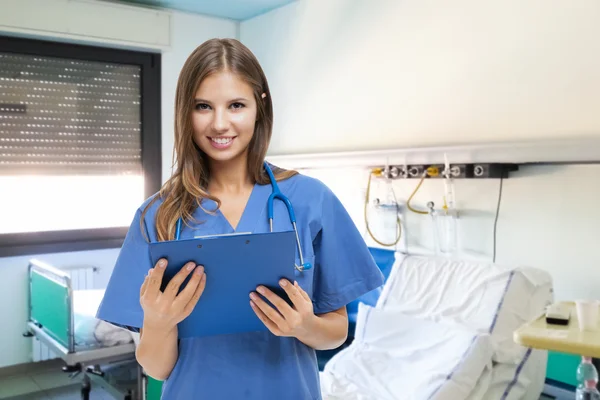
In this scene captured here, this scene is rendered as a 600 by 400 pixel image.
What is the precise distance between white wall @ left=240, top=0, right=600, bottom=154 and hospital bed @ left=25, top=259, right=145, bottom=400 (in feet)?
5.18

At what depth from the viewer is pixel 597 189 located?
228 cm

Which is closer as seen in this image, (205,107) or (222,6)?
(205,107)

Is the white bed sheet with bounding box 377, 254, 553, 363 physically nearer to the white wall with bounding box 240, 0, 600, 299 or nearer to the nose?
the white wall with bounding box 240, 0, 600, 299

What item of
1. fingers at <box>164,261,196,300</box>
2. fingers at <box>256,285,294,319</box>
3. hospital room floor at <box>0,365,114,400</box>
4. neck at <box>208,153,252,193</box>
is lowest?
hospital room floor at <box>0,365,114,400</box>

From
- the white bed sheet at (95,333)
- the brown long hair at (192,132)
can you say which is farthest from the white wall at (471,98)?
the brown long hair at (192,132)

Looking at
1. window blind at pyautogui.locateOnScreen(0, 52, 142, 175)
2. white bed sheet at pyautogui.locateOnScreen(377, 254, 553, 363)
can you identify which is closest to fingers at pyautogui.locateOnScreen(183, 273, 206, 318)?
white bed sheet at pyautogui.locateOnScreen(377, 254, 553, 363)

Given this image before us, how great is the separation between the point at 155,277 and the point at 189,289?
0.05m

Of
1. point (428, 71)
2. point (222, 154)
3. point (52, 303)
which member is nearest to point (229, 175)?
point (222, 154)

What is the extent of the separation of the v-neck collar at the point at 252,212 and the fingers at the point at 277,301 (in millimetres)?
173

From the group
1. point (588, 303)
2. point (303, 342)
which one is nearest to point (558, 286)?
point (588, 303)

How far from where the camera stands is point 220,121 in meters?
1.06

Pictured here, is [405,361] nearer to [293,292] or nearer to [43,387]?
[293,292]

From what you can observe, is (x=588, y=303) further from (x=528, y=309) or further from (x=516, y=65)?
(x=516, y=65)

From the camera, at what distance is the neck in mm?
1163
